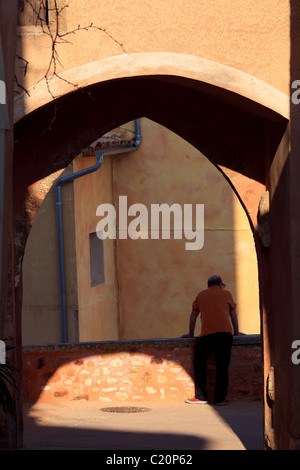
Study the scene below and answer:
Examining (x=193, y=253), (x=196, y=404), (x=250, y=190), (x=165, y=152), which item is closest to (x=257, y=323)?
(x=193, y=253)

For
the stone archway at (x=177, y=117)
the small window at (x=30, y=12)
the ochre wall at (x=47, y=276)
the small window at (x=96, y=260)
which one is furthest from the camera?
the small window at (x=96, y=260)

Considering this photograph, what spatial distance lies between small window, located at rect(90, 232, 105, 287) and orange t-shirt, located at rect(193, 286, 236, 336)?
19.5 feet

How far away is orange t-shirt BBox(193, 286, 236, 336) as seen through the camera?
1034 cm

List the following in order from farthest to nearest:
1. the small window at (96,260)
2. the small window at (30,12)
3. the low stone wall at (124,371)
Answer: the small window at (96,260), the low stone wall at (124,371), the small window at (30,12)

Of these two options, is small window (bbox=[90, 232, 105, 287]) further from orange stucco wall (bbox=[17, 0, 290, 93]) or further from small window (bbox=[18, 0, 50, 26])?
orange stucco wall (bbox=[17, 0, 290, 93])

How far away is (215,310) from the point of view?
10.4 m

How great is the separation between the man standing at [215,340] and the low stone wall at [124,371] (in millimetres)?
147

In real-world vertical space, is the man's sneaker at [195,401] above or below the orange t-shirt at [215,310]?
below

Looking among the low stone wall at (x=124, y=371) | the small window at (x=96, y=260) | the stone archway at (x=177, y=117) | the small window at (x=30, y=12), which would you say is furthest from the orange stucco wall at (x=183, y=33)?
the small window at (x=96, y=260)

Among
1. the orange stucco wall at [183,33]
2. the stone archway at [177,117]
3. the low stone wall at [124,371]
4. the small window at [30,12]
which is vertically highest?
the small window at [30,12]

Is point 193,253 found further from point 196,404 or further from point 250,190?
point 250,190

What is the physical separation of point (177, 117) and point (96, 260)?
28.4ft

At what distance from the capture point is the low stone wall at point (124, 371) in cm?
1046

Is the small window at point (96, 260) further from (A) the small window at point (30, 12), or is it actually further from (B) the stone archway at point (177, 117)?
(A) the small window at point (30, 12)
